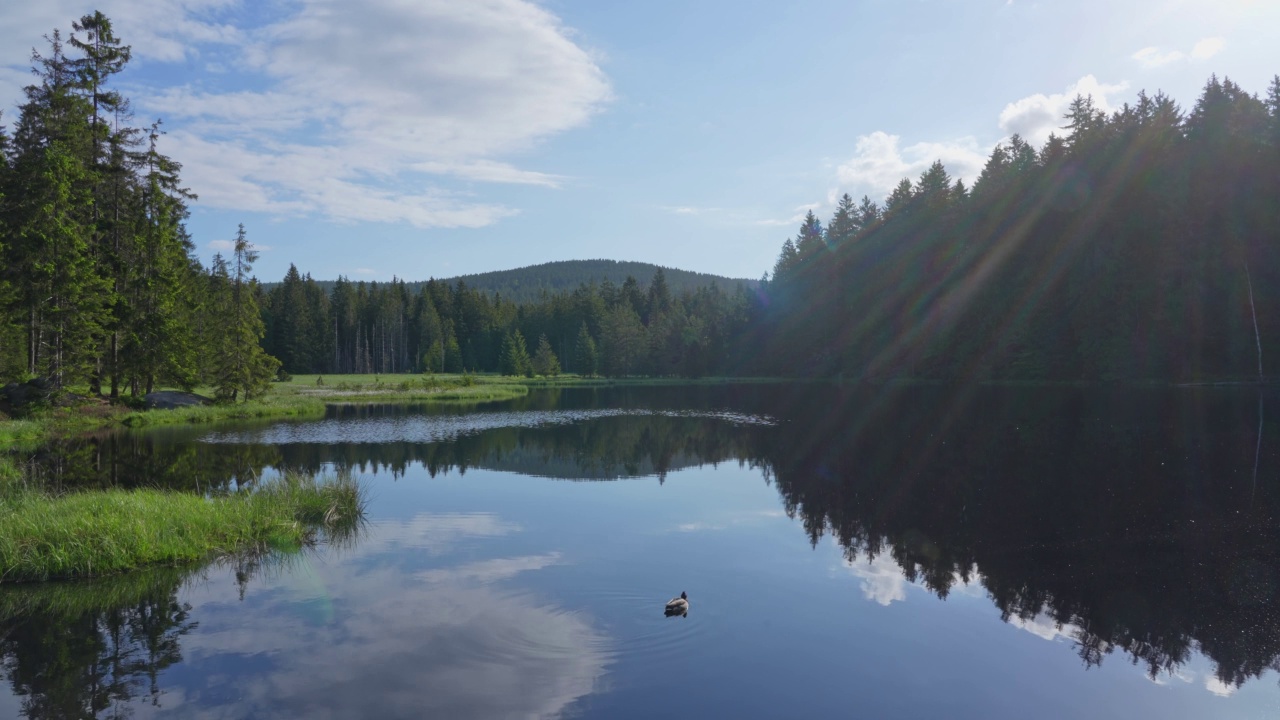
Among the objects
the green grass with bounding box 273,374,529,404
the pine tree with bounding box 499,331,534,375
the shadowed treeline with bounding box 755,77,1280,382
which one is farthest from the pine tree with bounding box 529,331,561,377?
the shadowed treeline with bounding box 755,77,1280,382

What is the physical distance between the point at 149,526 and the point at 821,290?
95.0 metres

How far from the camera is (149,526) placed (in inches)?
523

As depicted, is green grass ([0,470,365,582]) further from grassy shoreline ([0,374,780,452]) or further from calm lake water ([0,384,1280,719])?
grassy shoreline ([0,374,780,452])

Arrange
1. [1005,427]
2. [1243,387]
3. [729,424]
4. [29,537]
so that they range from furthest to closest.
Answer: [1243,387] < [729,424] < [1005,427] < [29,537]

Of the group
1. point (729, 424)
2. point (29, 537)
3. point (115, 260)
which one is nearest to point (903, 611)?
point (29, 537)

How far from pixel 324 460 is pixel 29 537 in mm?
14117

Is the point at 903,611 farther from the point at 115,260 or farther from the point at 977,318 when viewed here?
the point at 977,318

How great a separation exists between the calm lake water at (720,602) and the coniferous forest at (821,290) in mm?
15000

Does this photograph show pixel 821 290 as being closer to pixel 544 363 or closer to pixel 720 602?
pixel 544 363

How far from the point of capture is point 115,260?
122ft

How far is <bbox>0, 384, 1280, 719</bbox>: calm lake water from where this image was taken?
8359 mm

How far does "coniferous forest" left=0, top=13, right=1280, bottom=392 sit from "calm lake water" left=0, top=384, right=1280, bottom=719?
15.0 metres

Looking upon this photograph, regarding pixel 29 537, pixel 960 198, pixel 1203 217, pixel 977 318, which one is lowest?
pixel 29 537

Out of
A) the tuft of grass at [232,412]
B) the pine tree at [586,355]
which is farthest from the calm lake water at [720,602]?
the pine tree at [586,355]
